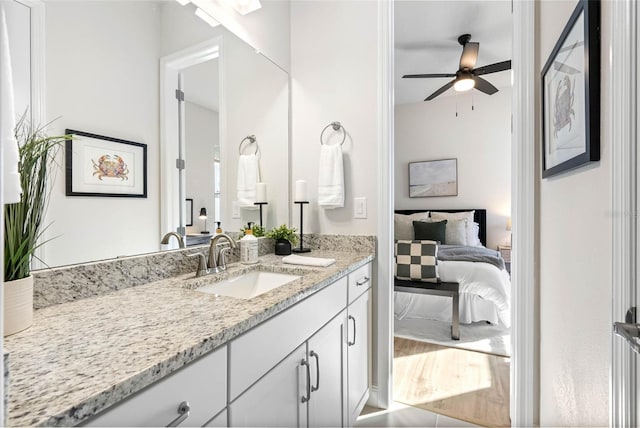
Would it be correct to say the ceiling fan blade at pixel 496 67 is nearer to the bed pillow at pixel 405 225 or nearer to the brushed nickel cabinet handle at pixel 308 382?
the bed pillow at pixel 405 225

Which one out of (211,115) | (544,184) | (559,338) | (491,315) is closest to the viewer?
(559,338)

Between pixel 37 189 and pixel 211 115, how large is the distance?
3.00ft

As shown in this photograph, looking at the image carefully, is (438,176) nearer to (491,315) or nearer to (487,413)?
(491,315)

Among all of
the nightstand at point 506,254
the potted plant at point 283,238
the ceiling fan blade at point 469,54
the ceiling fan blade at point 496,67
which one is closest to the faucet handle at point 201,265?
the potted plant at point 283,238

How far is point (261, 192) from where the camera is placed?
1961mm

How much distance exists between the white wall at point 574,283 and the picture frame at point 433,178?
3671mm

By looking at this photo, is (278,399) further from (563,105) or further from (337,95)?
(337,95)

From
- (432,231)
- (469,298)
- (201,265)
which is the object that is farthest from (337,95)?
(432,231)

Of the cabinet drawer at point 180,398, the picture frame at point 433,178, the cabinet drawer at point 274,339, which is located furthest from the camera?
the picture frame at point 433,178

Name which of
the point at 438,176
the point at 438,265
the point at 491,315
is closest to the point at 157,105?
the point at 438,265

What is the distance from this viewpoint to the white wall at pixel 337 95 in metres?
1.88

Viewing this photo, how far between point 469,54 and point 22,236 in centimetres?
340

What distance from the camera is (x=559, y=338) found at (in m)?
1.18

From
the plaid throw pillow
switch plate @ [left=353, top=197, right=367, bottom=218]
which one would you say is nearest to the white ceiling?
switch plate @ [left=353, top=197, right=367, bottom=218]
